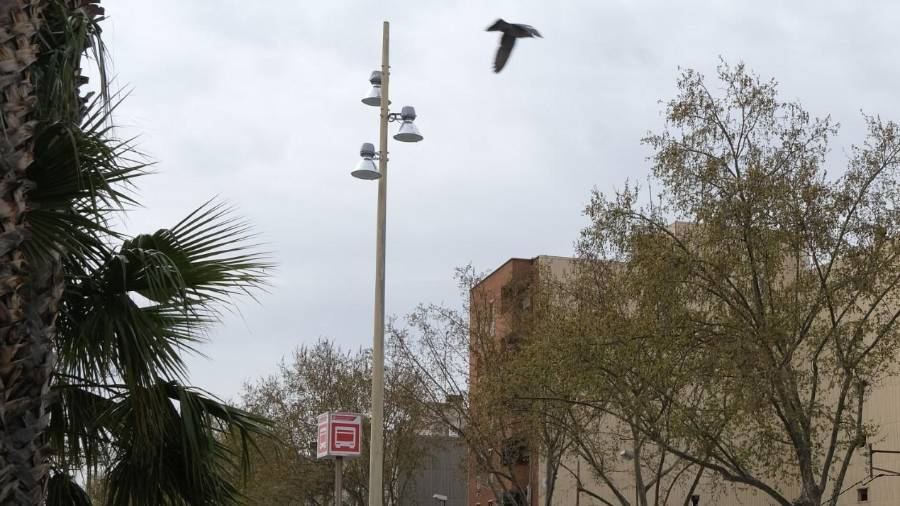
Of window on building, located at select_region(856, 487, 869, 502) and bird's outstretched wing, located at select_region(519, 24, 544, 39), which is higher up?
bird's outstretched wing, located at select_region(519, 24, 544, 39)

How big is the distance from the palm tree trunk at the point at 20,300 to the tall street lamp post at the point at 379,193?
758 cm

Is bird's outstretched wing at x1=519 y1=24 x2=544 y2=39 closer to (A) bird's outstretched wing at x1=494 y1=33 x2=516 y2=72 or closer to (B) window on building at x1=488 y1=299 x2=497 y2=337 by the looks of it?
(A) bird's outstretched wing at x1=494 y1=33 x2=516 y2=72

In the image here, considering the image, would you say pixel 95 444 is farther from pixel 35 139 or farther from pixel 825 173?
Answer: pixel 825 173

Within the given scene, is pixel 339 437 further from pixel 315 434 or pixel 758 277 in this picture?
pixel 315 434

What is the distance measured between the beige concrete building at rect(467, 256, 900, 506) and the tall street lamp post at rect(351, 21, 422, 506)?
11.2 metres

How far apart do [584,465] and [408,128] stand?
29088mm

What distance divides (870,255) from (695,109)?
150 inches

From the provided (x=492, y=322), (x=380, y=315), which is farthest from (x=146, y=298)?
(x=492, y=322)

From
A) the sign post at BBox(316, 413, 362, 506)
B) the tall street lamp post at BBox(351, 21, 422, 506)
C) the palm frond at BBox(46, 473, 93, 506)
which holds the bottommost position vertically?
the palm frond at BBox(46, 473, 93, 506)

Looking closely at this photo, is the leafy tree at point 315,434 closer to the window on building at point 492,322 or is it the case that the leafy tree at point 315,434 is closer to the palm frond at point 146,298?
the window on building at point 492,322

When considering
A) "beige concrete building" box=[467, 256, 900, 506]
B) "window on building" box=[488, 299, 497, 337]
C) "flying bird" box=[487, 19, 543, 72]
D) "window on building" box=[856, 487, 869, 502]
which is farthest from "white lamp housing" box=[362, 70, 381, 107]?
"window on building" box=[856, 487, 869, 502]

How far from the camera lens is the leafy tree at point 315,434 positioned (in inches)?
1564

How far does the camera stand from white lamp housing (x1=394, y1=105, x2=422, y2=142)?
16844mm

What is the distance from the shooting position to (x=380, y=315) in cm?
1662
